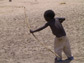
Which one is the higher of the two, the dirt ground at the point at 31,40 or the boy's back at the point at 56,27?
the boy's back at the point at 56,27

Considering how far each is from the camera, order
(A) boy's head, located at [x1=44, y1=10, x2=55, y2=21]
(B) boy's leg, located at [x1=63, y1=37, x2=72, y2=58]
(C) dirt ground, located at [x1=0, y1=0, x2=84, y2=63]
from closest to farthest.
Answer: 1. (A) boy's head, located at [x1=44, y1=10, x2=55, y2=21]
2. (B) boy's leg, located at [x1=63, y1=37, x2=72, y2=58]
3. (C) dirt ground, located at [x1=0, y1=0, x2=84, y2=63]

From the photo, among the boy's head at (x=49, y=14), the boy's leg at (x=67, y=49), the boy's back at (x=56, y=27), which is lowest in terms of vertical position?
the boy's leg at (x=67, y=49)

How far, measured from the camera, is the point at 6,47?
641 centimetres

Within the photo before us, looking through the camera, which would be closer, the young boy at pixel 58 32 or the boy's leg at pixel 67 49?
the young boy at pixel 58 32

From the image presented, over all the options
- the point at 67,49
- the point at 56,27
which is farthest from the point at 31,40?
the point at 56,27

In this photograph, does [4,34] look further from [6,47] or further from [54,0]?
[54,0]

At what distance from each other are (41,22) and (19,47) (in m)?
2.85

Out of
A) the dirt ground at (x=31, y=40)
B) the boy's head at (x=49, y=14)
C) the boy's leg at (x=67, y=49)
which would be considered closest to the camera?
the boy's head at (x=49, y=14)

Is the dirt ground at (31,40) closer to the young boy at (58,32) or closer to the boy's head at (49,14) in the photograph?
the young boy at (58,32)

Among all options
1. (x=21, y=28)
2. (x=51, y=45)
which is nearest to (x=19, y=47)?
(x=51, y=45)

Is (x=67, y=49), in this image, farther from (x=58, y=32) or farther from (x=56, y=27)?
(x=56, y=27)

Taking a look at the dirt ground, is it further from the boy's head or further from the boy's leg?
the boy's head

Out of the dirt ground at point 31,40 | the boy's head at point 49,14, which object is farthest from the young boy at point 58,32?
the dirt ground at point 31,40

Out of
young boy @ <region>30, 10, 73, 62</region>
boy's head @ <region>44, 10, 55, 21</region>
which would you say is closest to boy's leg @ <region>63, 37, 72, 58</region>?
young boy @ <region>30, 10, 73, 62</region>
